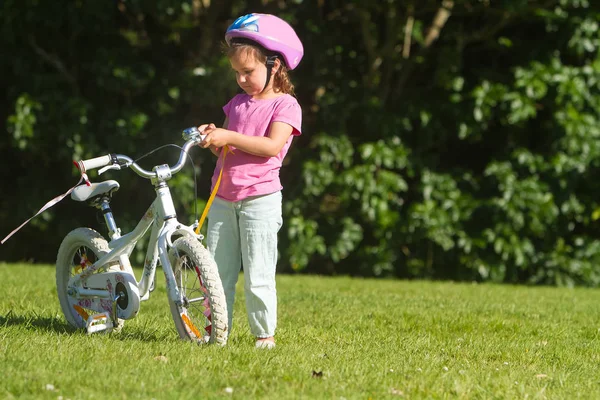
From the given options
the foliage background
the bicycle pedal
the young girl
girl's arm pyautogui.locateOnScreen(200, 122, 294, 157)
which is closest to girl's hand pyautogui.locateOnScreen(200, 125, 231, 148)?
girl's arm pyautogui.locateOnScreen(200, 122, 294, 157)

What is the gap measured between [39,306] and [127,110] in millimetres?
4004

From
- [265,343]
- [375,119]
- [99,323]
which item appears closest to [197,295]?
[265,343]

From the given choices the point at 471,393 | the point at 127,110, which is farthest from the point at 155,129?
the point at 471,393

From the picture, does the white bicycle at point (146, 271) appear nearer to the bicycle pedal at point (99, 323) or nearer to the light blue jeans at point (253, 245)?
the bicycle pedal at point (99, 323)

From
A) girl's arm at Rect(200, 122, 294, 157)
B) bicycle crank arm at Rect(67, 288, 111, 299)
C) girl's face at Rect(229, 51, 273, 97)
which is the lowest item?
bicycle crank arm at Rect(67, 288, 111, 299)

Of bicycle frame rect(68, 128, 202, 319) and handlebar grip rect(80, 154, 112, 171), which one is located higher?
handlebar grip rect(80, 154, 112, 171)

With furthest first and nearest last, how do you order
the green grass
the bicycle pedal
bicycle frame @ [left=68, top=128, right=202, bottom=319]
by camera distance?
1. the bicycle pedal
2. bicycle frame @ [left=68, top=128, right=202, bottom=319]
3. the green grass

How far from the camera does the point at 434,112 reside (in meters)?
9.77

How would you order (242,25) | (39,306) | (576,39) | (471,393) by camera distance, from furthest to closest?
1. (576,39)
2. (39,306)
3. (242,25)
4. (471,393)

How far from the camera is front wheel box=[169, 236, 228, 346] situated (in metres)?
4.27

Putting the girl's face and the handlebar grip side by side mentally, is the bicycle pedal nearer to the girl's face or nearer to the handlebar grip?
the handlebar grip

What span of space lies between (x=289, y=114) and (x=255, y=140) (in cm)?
24

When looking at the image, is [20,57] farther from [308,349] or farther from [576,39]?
[308,349]

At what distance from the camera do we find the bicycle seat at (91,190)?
4.87m
